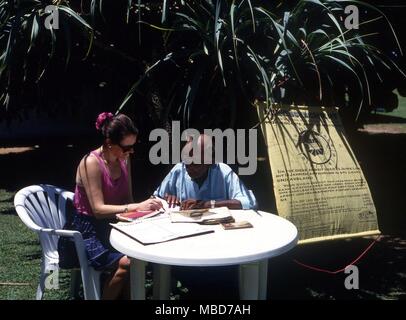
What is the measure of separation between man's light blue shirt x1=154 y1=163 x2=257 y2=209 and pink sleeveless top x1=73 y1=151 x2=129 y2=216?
1.06 ft

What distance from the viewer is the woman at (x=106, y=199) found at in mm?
2930

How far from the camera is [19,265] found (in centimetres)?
434

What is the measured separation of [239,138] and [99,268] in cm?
140

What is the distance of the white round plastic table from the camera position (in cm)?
226

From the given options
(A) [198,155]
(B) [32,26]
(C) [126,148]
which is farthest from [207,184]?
(B) [32,26]

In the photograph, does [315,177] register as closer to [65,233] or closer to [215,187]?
[215,187]

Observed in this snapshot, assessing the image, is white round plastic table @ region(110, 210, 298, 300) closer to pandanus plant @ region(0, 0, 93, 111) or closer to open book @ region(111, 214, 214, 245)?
open book @ region(111, 214, 214, 245)

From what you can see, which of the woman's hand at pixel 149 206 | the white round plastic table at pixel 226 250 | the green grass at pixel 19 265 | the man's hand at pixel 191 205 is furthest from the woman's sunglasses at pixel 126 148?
the green grass at pixel 19 265

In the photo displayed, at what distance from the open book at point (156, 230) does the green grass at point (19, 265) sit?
1.27 m


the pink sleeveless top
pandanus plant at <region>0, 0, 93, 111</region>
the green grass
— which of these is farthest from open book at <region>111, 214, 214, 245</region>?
pandanus plant at <region>0, 0, 93, 111</region>

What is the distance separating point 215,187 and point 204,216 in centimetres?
46

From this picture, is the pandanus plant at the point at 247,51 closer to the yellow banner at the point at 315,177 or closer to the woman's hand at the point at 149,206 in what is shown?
the yellow banner at the point at 315,177

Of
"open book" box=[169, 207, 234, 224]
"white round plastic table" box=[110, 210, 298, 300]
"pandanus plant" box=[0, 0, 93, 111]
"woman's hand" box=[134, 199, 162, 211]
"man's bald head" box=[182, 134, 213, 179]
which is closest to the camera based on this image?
"white round plastic table" box=[110, 210, 298, 300]
